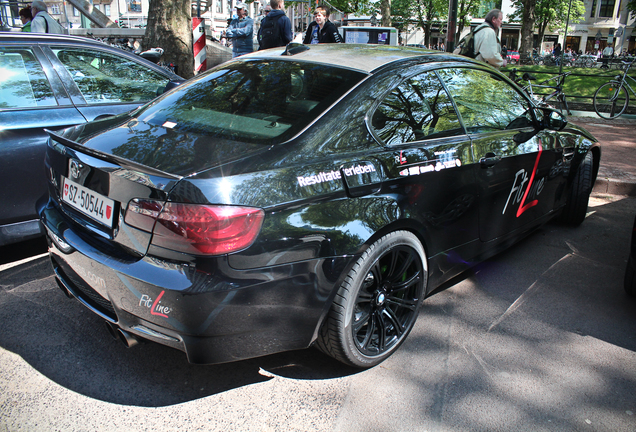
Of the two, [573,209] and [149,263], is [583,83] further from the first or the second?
[149,263]

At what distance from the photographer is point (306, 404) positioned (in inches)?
89.0

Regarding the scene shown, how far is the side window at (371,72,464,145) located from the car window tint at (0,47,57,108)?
2.52 meters

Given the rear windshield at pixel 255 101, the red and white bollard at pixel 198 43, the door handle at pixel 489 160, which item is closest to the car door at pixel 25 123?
the rear windshield at pixel 255 101

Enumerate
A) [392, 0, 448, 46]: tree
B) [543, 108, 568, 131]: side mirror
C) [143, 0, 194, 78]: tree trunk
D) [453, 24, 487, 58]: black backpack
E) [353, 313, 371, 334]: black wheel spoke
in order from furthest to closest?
[392, 0, 448, 46]: tree → [143, 0, 194, 78]: tree trunk → [453, 24, 487, 58]: black backpack → [543, 108, 568, 131]: side mirror → [353, 313, 371, 334]: black wheel spoke

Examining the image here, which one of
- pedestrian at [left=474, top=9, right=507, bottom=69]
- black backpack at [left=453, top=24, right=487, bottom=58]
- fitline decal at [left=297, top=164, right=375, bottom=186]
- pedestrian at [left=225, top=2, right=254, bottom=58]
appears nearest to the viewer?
fitline decal at [left=297, top=164, right=375, bottom=186]

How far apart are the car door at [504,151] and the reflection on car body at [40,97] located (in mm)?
2616

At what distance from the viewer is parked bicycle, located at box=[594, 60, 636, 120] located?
10.6m

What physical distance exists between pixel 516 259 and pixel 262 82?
2.51 m

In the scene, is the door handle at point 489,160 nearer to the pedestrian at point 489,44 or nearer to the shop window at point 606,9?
the pedestrian at point 489,44

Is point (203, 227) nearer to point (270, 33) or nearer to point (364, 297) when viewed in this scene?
point (364, 297)

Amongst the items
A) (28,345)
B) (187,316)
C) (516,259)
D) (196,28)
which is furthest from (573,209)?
(196,28)

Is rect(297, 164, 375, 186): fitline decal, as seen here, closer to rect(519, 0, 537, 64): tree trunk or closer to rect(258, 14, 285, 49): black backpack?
rect(258, 14, 285, 49): black backpack

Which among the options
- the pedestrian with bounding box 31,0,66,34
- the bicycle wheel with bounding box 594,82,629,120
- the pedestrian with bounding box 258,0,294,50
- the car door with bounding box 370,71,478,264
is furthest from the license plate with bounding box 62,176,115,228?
the bicycle wheel with bounding box 594,82,629,120

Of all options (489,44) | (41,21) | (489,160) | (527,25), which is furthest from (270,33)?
(527,25)
